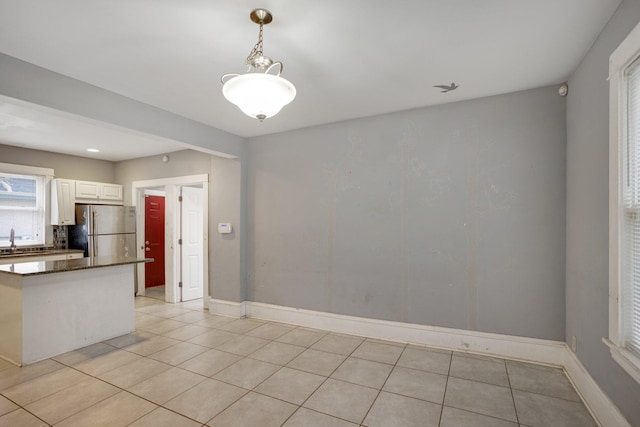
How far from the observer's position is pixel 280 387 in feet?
8.23

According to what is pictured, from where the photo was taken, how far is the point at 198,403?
90.1 inches

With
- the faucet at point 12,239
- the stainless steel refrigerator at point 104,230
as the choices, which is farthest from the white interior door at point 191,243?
the faucet at point 12,239

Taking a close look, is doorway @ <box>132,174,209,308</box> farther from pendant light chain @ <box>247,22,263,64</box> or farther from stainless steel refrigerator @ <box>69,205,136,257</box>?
pendant light chain @ <box>247,22,263,64</box>

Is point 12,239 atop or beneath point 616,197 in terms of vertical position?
beneath

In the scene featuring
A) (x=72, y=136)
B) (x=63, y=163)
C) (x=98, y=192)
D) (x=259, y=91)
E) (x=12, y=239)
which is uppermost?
(x=72, y=136)

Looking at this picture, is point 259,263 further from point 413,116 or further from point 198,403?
point 413,116

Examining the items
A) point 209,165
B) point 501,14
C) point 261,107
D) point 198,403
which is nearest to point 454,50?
point 501,14

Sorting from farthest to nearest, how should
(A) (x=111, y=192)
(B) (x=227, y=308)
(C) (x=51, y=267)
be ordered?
1. (A) (x=111, y=192)
2. (B) (x=227, y=308)
3. (C) (x=51, y=267)

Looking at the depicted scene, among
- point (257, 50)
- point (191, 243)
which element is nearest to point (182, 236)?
point (191, 243)

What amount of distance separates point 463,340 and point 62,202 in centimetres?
641

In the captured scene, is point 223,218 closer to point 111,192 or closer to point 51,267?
point 51,267

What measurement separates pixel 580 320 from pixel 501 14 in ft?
7.73

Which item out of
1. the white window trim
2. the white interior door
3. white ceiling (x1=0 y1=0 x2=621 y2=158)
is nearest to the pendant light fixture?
white ceiling (x1=0 y1=0 x2=621 y2=158)

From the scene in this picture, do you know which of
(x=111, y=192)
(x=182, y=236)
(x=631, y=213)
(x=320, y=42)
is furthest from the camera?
(x=111, y=192)
